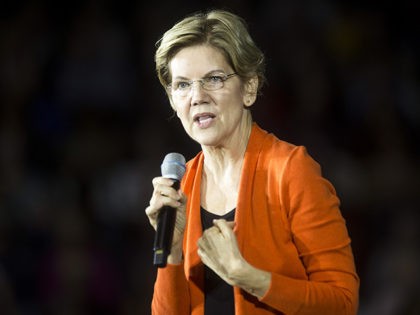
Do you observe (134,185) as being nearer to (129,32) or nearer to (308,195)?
(129,32)

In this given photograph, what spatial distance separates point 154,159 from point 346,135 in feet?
3.20

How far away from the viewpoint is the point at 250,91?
6.28 feet

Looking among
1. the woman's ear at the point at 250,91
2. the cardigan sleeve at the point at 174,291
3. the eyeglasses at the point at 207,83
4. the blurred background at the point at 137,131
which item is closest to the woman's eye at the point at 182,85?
the eyeglasses at the point at 207,83

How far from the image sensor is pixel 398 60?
373 centimetres

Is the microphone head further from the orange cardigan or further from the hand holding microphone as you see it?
the orange cardigan

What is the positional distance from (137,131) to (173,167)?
2.03 meters

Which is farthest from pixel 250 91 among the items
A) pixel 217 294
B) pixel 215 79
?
pixel 217 294

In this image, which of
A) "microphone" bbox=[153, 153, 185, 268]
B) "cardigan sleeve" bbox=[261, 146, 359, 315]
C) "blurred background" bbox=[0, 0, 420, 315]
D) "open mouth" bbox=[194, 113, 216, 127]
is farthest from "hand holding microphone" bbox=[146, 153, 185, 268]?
"blurred background" bbox=[0, 0, 420, 315]

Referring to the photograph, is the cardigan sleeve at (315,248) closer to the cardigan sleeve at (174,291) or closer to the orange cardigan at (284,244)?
the orange cardigan at (284,244)

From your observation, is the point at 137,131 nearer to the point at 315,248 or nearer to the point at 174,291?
the point at 174,291

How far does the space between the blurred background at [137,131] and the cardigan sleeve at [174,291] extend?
1.45 m

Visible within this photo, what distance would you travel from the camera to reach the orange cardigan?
5.35 ft

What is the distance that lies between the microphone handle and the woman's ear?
14.6 inches

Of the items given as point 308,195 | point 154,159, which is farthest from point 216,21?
point 154,159
